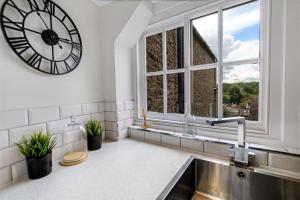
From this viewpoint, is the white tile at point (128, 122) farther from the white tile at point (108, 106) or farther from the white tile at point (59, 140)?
the white tile at point (59, 140)

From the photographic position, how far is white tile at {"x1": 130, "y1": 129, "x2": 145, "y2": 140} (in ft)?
4.66

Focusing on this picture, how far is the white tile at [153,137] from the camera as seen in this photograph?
132 centimetres

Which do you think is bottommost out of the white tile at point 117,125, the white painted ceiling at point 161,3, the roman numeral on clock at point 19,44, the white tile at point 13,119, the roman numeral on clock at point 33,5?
the white tile at point 117,125

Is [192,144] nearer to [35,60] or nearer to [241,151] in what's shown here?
[241,151]

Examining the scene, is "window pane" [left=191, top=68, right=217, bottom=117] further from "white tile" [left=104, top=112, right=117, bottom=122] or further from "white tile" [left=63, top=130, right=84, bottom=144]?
"white tile" [left=63, top=130, right=84, bottom=144]

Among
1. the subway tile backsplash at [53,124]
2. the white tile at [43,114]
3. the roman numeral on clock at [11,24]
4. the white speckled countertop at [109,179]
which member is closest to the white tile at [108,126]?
the subway tile backsplash at [53,124]

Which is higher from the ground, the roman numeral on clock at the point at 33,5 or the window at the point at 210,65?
the roman numeral on clock at the point at 33,5

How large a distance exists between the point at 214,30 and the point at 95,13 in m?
1.03

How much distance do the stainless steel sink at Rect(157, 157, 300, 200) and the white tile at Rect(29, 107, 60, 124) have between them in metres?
0.85

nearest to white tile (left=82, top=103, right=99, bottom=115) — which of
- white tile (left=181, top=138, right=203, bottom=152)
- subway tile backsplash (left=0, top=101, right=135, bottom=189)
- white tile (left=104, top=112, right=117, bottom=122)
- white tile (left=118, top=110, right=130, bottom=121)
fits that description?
subway tile backsplash (left=0, top=101, right=135, bottom=189)

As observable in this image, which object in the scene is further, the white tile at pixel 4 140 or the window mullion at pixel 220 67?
the window mullion at pixel 220 67

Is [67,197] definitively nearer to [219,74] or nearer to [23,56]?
[23,56]

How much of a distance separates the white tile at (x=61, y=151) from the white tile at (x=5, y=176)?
0.24m

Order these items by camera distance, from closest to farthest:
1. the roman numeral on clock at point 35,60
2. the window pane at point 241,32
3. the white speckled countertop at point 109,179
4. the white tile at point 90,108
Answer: the white speckled countertop at point 109,179 < the roman numeral on clock at point 35,60 < the window pane at point 241,32 < the white tile at point 90,108
